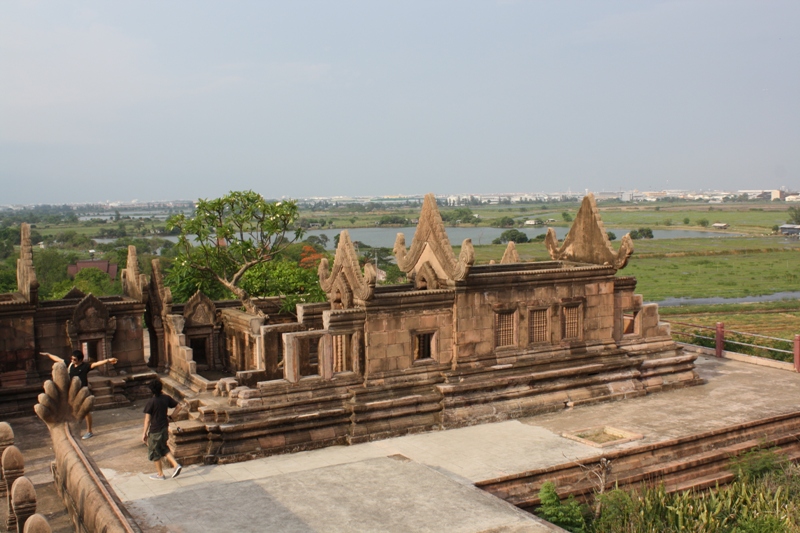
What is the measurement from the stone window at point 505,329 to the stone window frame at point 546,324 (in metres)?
0.48

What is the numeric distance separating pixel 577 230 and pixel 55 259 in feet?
147

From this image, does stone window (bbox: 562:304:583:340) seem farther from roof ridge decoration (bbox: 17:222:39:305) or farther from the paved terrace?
roof ridge decoration (bbox: 17:222:39:305)

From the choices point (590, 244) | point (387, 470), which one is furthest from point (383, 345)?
point (590, 244)

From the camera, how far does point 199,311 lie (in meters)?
19.2

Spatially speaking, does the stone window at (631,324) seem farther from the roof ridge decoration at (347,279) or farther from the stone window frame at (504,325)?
the roof ridge decoration at (347,279)

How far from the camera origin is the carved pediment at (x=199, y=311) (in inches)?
749

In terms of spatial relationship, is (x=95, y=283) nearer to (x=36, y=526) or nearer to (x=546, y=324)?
(x=546, y=324)

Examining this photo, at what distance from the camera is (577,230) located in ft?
66.3

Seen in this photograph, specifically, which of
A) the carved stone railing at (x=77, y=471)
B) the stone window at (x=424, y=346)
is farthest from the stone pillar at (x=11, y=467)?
the stone window at (x=424, y=346)

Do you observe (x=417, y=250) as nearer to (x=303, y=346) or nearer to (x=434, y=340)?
(x=434, y=340)

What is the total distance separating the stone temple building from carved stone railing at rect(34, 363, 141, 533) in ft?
10.6

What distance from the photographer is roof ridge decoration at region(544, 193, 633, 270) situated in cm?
1883

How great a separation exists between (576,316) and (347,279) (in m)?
5.71

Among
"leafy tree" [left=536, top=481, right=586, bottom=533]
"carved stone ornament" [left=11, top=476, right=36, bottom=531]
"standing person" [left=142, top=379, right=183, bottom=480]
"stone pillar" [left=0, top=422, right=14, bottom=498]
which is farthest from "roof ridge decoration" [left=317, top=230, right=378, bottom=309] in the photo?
"carved stone ornament" [left=11, top=476, right=36, bottom=531]
